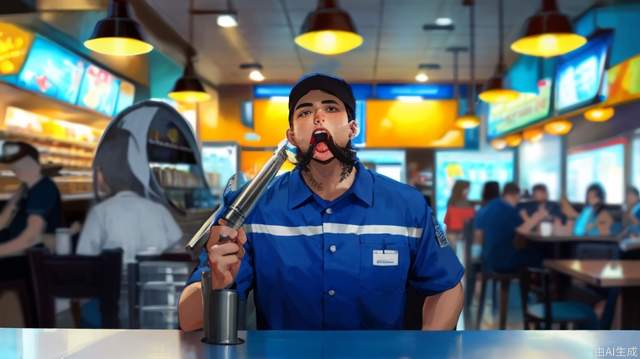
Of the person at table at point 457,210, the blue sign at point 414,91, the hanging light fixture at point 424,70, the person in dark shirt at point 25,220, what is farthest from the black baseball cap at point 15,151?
the hanging light fixture at point 424,70

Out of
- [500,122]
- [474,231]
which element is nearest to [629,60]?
[474,231]

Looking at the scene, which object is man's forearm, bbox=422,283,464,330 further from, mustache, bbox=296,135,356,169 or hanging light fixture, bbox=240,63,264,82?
hanging light fixture, bbox=240,63,264,82

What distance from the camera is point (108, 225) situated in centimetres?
367

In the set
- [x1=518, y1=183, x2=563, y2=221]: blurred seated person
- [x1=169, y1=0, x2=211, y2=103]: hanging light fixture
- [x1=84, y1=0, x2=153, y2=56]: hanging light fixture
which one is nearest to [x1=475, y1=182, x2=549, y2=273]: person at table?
[x1=518, y1=183, x2=563, y2=221]: blurred seated person

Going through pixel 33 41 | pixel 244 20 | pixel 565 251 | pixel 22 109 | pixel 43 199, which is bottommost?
pixel 565 251

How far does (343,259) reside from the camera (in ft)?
5.41

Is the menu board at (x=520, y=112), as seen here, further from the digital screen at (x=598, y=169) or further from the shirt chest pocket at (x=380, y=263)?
the shirt chest pocket at (x=380, y=263)

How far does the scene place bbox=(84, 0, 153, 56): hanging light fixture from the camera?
338 centimetres

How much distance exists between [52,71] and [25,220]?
5.88 ft

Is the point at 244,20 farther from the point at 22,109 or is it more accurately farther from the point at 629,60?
the point at 629,60

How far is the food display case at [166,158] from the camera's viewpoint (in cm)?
411

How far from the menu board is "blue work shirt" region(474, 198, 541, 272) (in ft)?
8.75

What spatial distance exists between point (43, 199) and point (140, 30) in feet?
4.42

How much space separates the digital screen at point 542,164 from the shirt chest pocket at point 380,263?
8.60 meters
